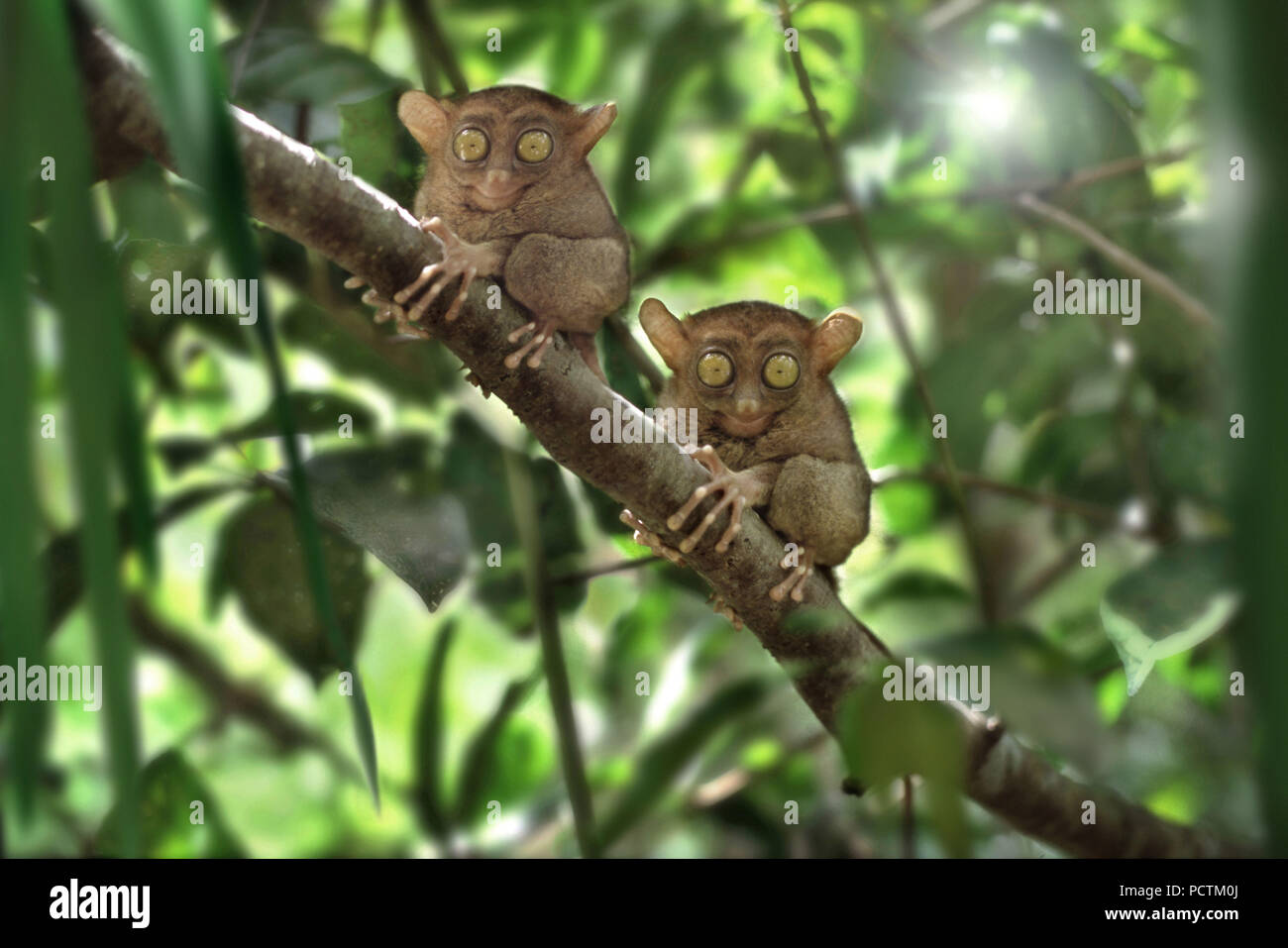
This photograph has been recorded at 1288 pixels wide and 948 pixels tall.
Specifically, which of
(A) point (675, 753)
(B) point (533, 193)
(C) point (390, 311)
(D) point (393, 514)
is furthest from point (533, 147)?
(A) point (675, 753)

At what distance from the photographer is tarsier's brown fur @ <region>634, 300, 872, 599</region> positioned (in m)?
1.68

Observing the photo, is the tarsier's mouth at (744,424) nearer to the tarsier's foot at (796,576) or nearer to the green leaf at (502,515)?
the tarsier's foot at (796,576)

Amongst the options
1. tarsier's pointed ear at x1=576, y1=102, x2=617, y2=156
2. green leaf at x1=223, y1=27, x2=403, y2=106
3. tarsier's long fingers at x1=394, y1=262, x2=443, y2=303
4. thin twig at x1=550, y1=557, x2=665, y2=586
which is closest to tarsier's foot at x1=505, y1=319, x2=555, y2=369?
tarsier's long fingers at x1=394, y1=262, x2=443, y2=303

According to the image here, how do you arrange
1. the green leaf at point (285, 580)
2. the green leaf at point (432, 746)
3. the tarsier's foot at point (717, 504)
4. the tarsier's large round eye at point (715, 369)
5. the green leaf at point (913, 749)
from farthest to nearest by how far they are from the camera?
the green leaf at point (432, 746)
the green leaf at point (285, 580)
the tarsier's large round eye at point (715, 369)
the tarsier's foot at point (717, 504)
the green leaf at point (913, 749)

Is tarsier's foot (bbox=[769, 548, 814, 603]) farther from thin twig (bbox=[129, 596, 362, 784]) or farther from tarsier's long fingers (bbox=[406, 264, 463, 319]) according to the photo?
thin twig (bbox=[129, 596, 362, 784])

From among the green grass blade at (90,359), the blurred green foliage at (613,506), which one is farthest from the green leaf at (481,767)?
the green grass blade at (90,359)

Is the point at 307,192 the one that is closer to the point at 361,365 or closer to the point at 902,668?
the point at 902,668

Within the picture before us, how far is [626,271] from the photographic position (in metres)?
1.62

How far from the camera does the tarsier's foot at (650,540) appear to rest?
1534 mm

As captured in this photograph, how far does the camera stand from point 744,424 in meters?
1.75

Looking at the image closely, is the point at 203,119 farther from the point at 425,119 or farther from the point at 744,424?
the point at 744,424

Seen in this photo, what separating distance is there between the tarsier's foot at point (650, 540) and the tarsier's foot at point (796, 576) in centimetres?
15

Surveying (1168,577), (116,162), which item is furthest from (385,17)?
(1168,577)

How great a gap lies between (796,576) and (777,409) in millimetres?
318
